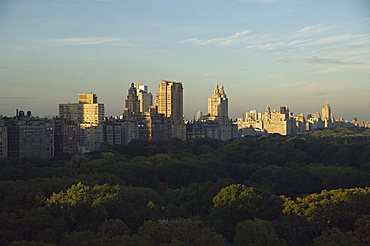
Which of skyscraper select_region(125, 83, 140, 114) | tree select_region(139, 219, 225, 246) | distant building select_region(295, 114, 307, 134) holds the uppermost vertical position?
skyscraper select_region(125, 83, 140, 114)

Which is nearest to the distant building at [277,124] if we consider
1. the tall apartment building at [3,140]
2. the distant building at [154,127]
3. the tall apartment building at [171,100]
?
the tall apartment building at [171,100]

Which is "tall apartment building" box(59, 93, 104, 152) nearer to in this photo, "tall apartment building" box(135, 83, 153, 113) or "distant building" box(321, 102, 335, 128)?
"tall apartment building" box(135, 83, 153, 113)

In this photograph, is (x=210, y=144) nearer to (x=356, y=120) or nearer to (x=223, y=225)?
(x=223, y=225)

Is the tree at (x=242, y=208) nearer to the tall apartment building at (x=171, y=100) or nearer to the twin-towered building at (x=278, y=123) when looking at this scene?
the tall apartment building at (x=171, y=100)

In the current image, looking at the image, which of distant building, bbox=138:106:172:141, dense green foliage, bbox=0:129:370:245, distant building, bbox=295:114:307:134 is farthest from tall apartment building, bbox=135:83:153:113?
dense green foliage, bbox=0:129:370:245

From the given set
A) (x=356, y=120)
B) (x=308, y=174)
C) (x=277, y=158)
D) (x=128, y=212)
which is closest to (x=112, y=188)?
(x=128, y=212)

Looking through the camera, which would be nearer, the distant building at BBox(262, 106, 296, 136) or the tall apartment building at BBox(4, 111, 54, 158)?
the tall apartment building at BBox(4, 111, 54, 158)
